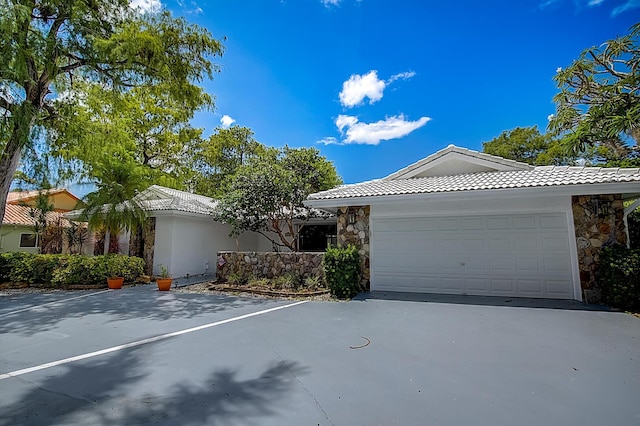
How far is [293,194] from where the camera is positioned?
45.2 ft

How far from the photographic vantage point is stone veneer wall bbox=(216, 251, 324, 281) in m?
10.6

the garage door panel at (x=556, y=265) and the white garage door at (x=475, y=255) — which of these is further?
the white garage door at (x=475, y=255)

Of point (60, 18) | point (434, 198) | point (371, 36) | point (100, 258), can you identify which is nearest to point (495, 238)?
point (434, 198)

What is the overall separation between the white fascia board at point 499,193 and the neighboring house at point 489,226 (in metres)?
0.02

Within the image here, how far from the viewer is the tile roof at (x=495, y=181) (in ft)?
24.4

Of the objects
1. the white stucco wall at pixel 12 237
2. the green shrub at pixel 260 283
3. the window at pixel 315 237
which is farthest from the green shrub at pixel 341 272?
the white stucco wall at pixel 12 237

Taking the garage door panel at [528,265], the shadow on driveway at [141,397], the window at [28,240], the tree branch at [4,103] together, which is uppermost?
the tree branch at [4,103]

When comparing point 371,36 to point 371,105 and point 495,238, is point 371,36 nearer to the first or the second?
point 371,105

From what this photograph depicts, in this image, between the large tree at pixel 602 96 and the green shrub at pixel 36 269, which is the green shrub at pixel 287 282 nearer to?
the green shrub at pixel 36 269

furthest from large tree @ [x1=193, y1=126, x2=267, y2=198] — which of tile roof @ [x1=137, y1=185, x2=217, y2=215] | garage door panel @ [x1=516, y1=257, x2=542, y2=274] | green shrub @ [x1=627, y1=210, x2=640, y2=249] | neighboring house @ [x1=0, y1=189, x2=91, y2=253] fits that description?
green shrub @ [x1=627, y1=210, x2=640, y2=249]

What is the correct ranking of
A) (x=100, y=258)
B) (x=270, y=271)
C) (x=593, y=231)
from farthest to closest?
(x=100, y=258), (x=270, y=271), (x=593, y=231)

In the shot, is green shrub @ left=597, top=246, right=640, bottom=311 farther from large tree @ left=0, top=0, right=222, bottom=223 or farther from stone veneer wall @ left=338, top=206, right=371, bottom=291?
large tree @ left=0, top=0, right=222, bottom=223

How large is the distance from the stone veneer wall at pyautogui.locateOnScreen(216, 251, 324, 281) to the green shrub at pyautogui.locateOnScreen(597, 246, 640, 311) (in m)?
7.27

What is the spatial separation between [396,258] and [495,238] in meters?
2.81
